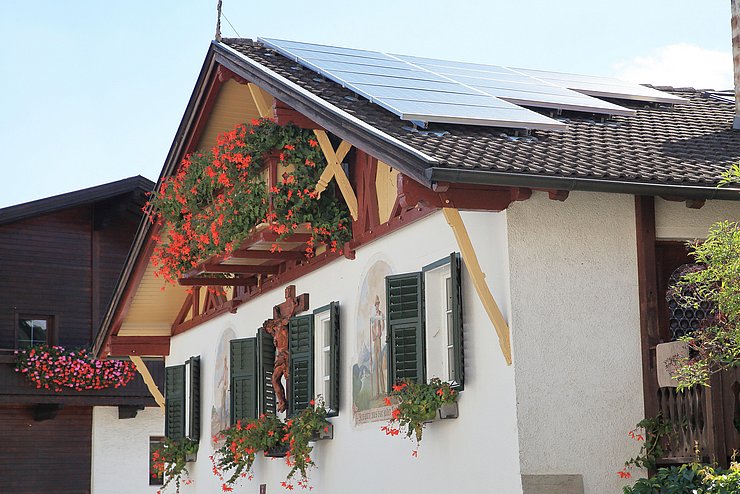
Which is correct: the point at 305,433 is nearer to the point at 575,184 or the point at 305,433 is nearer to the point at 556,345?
the point at 556,345

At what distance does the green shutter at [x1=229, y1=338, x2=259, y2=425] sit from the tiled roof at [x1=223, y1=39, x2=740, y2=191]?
4.27m

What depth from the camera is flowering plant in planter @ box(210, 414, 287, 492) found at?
547 inches

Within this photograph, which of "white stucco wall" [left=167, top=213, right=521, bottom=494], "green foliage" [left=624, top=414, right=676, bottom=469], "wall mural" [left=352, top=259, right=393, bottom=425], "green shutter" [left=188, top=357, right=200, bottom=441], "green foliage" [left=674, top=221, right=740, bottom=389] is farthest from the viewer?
"green shutter" [left=188, top=357, right=200, bottom=441]

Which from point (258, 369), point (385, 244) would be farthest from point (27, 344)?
point (385, 244)

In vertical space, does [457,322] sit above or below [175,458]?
above

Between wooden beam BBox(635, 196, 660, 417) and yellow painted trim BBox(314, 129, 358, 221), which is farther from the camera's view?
yellow painted trim BBox(314, 129, 358, 221)

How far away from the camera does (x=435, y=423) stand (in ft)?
35.2

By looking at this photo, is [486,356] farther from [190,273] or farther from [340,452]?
[190,273]

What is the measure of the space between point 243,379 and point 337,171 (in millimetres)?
4181

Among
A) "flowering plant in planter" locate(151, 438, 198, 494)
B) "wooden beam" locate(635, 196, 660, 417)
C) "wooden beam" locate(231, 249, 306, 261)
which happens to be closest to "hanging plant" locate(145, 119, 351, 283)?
"wooden beam" locate(231, 249, 306, 261)

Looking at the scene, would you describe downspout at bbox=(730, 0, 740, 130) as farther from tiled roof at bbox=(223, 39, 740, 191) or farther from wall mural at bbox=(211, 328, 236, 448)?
wall mural at bbox=(211, 328, 236, 448)

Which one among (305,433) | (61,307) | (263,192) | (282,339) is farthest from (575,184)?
(61,307)

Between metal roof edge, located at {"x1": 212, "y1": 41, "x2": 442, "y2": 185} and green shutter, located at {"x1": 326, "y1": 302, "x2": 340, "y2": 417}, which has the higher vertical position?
metal roof edge, located at {"x1": 212, "y1": 41, "x2": 442, "y2": 185}

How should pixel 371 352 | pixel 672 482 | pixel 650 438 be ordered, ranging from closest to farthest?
pixel 672 482 → pixel 650 438 → pixel 371 352
